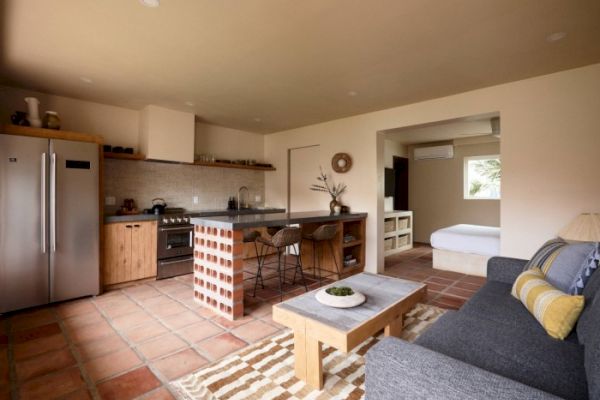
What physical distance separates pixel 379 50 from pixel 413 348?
2.37 m

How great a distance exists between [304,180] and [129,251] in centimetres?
305

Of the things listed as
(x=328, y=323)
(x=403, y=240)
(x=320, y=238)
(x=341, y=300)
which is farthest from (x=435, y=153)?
(x=328, y=323)

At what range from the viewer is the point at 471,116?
3557mm

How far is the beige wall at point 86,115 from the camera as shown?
3.51 metres

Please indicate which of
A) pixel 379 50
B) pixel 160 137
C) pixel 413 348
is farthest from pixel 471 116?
pixel 160 137

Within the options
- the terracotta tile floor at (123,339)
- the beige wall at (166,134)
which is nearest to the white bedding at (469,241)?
the terracotta tile floor at (123,339)

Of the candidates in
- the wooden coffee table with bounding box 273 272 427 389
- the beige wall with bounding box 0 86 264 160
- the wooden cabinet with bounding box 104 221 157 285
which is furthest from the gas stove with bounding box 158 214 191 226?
the wooden coffee table with bounding box 273 272 427 389

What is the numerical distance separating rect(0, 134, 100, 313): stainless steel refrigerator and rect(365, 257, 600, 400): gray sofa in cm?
352

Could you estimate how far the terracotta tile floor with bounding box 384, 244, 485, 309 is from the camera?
3.36 metres

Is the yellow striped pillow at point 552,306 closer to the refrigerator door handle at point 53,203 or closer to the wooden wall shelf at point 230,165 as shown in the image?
the refrigerator door handle at point 53,203

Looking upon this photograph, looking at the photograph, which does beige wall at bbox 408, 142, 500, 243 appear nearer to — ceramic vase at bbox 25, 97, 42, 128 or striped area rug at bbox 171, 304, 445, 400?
striped area rug at bbox 171, 304, 445, 400

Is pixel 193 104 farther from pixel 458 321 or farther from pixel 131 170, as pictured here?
pixel 458 321

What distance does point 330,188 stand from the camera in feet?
16.6

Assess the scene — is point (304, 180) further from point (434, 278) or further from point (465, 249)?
point (465, 249)
